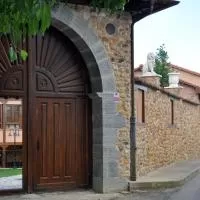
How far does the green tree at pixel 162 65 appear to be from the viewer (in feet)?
129

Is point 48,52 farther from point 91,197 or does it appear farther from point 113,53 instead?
point 91,197

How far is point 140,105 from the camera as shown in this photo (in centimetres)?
1426

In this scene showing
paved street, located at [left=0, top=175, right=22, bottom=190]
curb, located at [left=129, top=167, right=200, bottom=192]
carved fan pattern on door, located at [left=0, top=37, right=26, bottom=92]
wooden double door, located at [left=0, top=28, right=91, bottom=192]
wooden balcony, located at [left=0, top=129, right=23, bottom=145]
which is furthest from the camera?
wooden balcony, located at [left=0, top=129, right=23, bottom=145]

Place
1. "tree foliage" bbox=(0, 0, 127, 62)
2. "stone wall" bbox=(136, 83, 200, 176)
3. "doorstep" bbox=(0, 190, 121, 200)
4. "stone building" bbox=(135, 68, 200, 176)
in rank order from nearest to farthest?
"tree foliage" bbox=(0, 0, 127, 62), "doorstep" bbox=(0, 190, 121, 200), "stone building" bbox=(135, 68, 200, 176), "stone wall" bbox=(136, 83, 200, 176)

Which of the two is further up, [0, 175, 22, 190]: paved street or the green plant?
the green plant

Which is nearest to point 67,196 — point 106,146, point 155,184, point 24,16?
point 106,146

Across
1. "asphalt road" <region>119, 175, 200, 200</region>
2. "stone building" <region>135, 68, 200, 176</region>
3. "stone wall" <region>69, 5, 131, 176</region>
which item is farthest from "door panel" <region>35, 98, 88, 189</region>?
"stone building" <region>135, 68, 200, 176</region>

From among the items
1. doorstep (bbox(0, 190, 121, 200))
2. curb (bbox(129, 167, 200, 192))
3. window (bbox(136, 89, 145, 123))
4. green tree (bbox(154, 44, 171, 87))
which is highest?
green tree (bbox(154, 44, 171, 87))

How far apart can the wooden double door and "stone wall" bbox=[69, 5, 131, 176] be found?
70 centimetres

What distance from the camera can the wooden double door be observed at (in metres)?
11.0

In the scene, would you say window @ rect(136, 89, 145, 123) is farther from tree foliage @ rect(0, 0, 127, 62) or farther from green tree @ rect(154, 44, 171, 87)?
green tree @ rect(154, 44, 171, 87)

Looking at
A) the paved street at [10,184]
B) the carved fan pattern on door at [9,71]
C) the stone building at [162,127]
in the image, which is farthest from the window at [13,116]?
the carved fan pattern on door at [9,71]

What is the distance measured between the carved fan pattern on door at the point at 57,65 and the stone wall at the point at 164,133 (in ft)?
8.34

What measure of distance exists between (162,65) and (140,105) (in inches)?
1153
